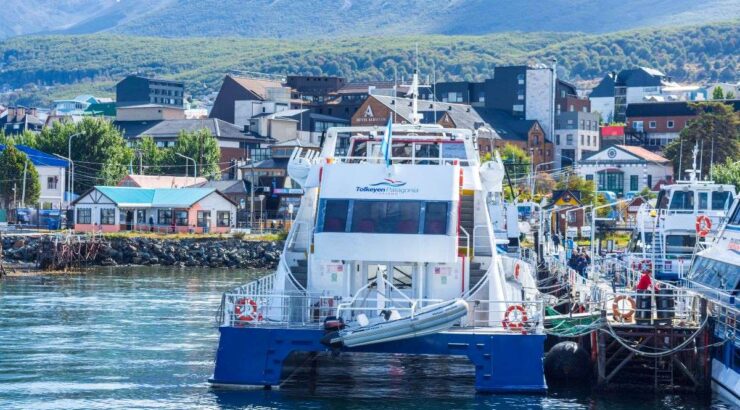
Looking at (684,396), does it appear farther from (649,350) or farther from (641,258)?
(641,258)

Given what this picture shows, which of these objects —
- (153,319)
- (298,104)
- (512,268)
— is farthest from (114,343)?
(298,104)

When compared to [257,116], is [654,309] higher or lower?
lower

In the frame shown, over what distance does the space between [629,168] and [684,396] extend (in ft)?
335

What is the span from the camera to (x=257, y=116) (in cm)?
18025

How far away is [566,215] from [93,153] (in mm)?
74328

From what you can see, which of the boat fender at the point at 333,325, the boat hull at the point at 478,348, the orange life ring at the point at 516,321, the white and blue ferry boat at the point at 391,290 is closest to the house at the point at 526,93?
the white and blue ferry boat at the point at 391,290

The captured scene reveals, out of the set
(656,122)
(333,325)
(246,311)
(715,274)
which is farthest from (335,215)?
(656,122)

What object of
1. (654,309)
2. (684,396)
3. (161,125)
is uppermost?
(161,125)

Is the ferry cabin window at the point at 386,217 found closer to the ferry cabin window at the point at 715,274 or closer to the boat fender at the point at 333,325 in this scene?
→ the boat fender at the point at 333,325

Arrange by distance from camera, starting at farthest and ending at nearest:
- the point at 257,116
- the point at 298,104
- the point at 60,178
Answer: the point at 298,104
the point at 257,116
the point at 60,178

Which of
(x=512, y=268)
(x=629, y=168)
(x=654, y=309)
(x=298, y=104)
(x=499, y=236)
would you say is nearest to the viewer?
(x=654, y=309)

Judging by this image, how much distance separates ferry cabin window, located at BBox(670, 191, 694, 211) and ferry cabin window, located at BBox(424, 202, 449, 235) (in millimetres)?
22481

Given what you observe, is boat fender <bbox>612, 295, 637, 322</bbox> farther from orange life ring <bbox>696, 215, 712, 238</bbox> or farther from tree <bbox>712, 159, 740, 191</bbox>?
tree <bbox>712, 159, 740, 191</bbox>

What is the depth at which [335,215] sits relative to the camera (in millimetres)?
34500
